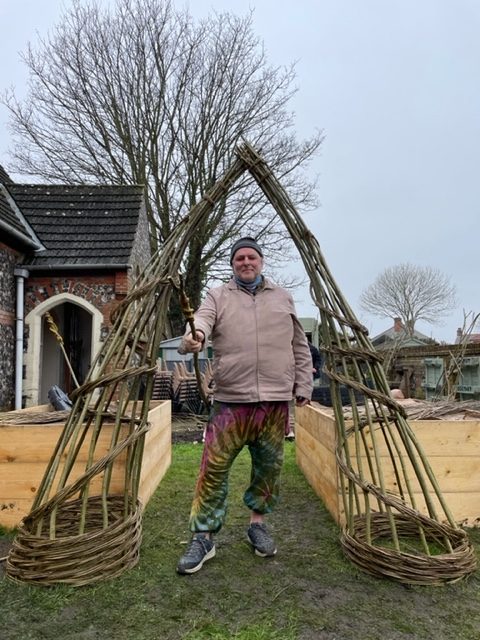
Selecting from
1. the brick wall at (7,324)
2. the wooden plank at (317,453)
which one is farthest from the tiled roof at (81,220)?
the wooden plank at (317,453)

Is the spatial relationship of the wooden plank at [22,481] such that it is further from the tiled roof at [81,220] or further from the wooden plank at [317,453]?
the tiled roof at [81,220]

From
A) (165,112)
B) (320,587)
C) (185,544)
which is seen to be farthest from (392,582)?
(165,112)

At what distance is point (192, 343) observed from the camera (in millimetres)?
2479

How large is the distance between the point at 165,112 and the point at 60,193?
834cm

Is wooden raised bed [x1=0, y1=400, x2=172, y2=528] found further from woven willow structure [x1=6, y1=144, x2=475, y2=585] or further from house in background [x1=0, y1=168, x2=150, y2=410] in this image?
house in background [x1=0, y1=168, x2=150, y2=410]

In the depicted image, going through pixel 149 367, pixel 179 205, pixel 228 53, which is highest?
pixel 228 53

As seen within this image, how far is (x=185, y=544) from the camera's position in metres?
3.00

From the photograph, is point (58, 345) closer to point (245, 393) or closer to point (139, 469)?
point (139, 469)

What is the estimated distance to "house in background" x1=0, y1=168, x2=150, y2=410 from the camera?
336 inches

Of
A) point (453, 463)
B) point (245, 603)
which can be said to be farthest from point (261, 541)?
point (453, 463)

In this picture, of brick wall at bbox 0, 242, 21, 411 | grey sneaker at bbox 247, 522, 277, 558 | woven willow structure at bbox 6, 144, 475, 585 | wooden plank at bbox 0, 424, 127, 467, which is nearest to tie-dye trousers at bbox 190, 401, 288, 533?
grey sneaker at bbox 247, 522, 277, 558

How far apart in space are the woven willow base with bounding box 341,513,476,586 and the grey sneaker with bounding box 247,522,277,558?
1.34ft

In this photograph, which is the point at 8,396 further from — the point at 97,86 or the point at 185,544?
the point at 97,86

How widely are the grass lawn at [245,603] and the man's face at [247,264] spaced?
1.60 meters
